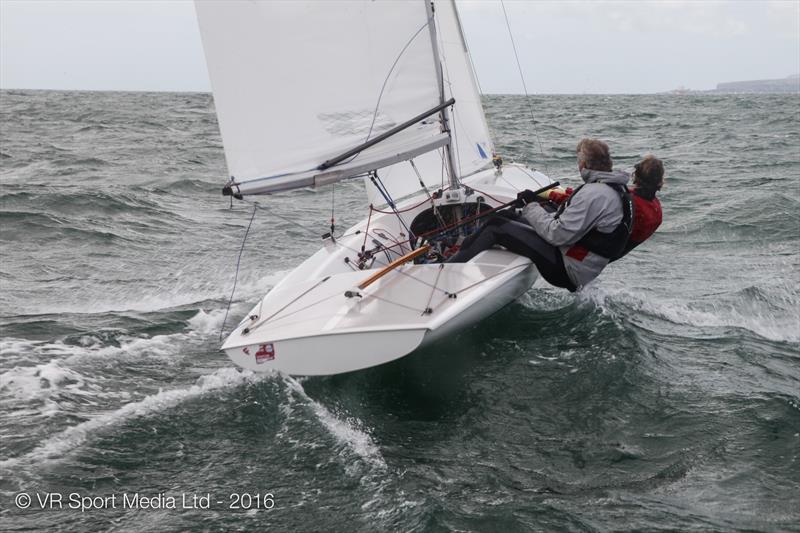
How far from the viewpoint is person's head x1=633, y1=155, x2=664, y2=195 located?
4.37m

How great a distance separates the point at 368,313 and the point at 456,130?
2.80 metres

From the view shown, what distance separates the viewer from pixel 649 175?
4.39 meters

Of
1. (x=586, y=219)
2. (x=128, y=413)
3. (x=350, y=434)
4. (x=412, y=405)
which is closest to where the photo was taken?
(x=350, y=434)

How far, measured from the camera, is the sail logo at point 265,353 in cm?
379

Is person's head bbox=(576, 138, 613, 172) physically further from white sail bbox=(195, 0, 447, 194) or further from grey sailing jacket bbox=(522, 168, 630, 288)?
white sail bbox=(195, 0, 447, 194)

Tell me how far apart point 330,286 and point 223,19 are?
1.55 meters

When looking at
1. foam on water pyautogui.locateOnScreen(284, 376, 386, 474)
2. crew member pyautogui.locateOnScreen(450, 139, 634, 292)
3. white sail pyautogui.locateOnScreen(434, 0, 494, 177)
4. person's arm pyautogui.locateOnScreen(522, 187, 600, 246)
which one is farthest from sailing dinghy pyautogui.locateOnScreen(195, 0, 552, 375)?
white sail pyautogui.locateOnScreen(434, 0, 494, 177)

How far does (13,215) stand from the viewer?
8.34 metres

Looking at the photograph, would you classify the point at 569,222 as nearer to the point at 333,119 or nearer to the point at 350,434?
the point at 333,119

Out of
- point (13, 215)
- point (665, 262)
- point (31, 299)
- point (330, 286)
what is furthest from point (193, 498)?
point (13, 215)

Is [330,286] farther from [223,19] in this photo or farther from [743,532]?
[743,532]

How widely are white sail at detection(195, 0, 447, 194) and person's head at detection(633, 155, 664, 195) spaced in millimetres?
1164

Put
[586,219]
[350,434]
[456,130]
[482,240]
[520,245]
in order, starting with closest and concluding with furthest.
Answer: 1. [350,434]
2. [586,219]
3. [520,245]
4. [482,240]
5. [456,130]

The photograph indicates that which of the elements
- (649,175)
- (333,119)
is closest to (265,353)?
(333,119)
